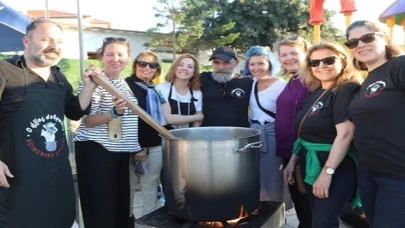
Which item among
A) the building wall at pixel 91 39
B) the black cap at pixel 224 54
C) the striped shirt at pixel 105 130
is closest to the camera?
the striped shirt at pixel 105 130

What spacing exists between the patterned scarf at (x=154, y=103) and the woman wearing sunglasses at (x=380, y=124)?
1486 mm

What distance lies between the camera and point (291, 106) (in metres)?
2.83

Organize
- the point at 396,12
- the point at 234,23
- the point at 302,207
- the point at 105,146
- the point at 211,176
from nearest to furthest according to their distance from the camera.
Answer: the point at 211,176 → the point at 105,146 → the point at 302,207 → the point at 396,12 → the point at 234,23

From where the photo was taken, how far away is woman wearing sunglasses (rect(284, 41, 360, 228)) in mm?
2184

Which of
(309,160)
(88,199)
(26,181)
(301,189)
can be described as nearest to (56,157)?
(26,181)

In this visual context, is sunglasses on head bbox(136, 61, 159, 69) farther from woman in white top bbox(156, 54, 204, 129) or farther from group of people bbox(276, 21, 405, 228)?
group of people bbox(276, 21, 405, 228)

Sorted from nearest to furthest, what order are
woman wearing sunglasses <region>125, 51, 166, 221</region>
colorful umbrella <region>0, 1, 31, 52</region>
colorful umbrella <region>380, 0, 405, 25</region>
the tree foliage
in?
woman wearing sunglasses <region>125, 51, 166, 221</region>, colorful umbrella <region>0, 1, 31, 52</region>, colorful umbrella <region>380, 0, 405, 25</region>, the tree foliage

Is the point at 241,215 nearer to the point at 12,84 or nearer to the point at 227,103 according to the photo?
the point at 227,103

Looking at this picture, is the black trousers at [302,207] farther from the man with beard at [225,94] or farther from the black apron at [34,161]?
the black apron at [34,161]

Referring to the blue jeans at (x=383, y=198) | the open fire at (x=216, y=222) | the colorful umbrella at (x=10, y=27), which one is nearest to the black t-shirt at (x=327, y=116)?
the blue jeans at (x=383, y=198)

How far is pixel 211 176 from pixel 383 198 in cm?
88

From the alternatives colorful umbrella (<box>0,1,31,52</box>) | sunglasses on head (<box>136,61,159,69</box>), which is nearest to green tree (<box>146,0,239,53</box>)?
colorful umbrella (<box>0,1,31,52</box>)

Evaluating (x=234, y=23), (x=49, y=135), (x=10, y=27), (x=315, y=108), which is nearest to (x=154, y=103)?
(x=49, y=135)

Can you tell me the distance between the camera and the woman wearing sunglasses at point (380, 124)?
1.90m
